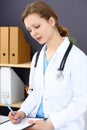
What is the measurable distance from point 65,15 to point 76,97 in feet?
5.40


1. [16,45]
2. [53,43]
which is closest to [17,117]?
[53,43]

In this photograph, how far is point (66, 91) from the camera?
1.37 metres

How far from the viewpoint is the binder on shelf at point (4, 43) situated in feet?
9.02

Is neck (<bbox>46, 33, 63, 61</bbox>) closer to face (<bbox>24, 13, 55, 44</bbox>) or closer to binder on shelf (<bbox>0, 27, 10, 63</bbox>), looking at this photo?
face (<bbox>24, 13, 55, 44</bbox>)

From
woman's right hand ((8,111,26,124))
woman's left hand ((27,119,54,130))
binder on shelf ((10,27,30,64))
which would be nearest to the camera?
woman's left hand ((27,119,54,130))

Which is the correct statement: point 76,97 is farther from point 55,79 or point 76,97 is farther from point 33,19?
point 33,19

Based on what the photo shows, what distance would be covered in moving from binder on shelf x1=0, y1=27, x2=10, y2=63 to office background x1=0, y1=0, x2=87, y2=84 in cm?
33

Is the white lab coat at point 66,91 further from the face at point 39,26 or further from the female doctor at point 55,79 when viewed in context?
the face at point 39,26

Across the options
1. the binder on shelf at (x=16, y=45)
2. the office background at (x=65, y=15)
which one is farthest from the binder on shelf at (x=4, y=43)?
the office background at (x=65, y=15)

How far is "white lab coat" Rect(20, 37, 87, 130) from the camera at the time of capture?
52.8 inches

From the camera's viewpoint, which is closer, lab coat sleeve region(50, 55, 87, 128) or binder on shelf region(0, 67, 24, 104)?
lab coat sleeve region(50, 55, 87, 128)

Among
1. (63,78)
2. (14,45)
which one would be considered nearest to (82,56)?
(63,78)

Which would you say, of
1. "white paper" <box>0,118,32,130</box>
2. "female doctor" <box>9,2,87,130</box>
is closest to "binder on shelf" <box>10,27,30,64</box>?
"female doctor" <box>9,2,87,130</box>

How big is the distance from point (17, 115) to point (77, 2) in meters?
1.67
